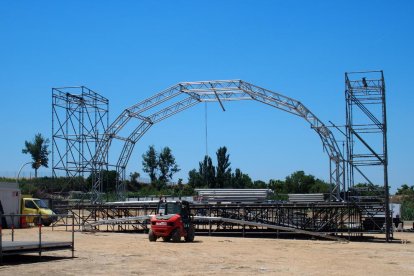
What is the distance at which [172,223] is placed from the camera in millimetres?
28453

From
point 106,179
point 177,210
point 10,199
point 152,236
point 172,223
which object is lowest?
point 152,236

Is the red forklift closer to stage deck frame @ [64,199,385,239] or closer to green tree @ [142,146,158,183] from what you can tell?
stage deck frame @ [64,199,385,239]

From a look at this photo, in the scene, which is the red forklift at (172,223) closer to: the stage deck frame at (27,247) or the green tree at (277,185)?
the stage deck frame at (27,247)

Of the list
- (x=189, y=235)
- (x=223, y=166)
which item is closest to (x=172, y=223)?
(x=189, y=235)

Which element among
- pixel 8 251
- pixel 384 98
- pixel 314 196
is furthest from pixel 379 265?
pixel 314 196

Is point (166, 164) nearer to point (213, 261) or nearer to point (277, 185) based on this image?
point (277, 185)

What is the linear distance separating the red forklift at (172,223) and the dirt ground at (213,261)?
1811mm

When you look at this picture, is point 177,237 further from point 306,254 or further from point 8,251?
point 8,251

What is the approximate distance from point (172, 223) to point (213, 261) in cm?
904

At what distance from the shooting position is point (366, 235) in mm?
36719

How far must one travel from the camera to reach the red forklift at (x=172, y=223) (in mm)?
28453

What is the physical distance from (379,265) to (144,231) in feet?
73.2

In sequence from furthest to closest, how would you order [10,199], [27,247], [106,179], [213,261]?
[106,179] → [10,199] → [213,261] → [27,247]

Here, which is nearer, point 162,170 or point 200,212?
point 200,212
